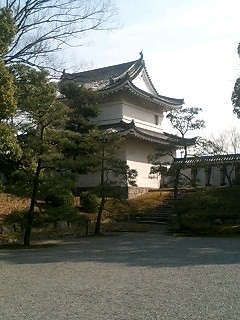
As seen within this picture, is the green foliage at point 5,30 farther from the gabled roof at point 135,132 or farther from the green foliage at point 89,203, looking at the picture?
the gabled roof at point 135,132

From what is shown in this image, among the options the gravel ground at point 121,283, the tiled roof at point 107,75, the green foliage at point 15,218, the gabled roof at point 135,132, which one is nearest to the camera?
the gravel ground at point 121,283

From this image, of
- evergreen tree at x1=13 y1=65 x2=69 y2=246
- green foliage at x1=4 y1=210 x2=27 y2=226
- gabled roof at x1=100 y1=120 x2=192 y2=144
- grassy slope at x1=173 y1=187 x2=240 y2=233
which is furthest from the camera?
gabled roof at x1=100 y1=120 x2=192 y2=144

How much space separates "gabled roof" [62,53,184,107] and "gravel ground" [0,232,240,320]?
17.3m

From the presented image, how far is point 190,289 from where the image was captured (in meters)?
6.92

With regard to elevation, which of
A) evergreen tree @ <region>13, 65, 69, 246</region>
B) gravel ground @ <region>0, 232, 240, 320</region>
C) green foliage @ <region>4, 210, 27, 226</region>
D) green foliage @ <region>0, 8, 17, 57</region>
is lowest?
gravel ground @ <region>0, 232, 240, 320</region>

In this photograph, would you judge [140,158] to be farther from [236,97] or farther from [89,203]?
[236,97]

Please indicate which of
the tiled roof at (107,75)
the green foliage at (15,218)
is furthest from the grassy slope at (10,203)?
the tiled roof at (107,75)

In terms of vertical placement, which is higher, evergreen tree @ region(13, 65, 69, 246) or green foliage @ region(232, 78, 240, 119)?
green foliage @ region(232, 78, 240, 119)

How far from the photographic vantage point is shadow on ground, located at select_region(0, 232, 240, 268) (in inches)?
411

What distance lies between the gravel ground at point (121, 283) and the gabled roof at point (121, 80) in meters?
17.3

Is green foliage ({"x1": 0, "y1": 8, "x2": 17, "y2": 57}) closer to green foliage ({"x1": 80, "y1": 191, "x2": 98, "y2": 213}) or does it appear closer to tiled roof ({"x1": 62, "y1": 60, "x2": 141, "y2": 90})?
green foliage ({"x1": 80, "y1": 191, "x2": 98, "y2": 213})

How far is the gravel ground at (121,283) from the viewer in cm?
560

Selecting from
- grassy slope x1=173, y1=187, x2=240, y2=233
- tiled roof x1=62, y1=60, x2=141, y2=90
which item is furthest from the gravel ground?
tiled roof x1=62, y1=60, x2=141, y2=90

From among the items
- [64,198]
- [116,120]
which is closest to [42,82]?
[64,198]
